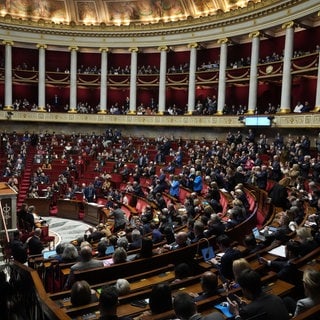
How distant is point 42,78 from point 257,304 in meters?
28.3

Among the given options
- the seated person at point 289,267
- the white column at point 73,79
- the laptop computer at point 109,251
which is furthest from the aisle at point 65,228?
the white column at point 73,79

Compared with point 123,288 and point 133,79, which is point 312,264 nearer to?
point 123,288

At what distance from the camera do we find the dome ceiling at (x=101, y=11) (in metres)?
27.0

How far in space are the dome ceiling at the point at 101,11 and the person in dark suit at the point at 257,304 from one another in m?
25.2

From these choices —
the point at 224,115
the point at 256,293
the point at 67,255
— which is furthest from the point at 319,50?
the point at 256,293

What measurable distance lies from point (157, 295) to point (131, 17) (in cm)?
2765

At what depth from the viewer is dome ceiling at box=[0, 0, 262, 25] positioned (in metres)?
27.0

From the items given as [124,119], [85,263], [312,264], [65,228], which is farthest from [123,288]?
[124,119]

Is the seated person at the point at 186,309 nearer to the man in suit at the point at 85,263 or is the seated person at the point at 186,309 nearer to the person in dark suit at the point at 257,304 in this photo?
the person in dark suit at the point at 257,304

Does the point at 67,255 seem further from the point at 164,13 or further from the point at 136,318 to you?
the point at 164,13

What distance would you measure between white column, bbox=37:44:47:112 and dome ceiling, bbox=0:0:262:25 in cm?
232

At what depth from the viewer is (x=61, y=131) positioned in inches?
1137

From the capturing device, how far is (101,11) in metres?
28.7

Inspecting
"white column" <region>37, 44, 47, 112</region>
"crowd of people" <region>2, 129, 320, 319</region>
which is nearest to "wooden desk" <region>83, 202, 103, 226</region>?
Result: "crowd of people" <region>2, 129, 320, 319</region>
